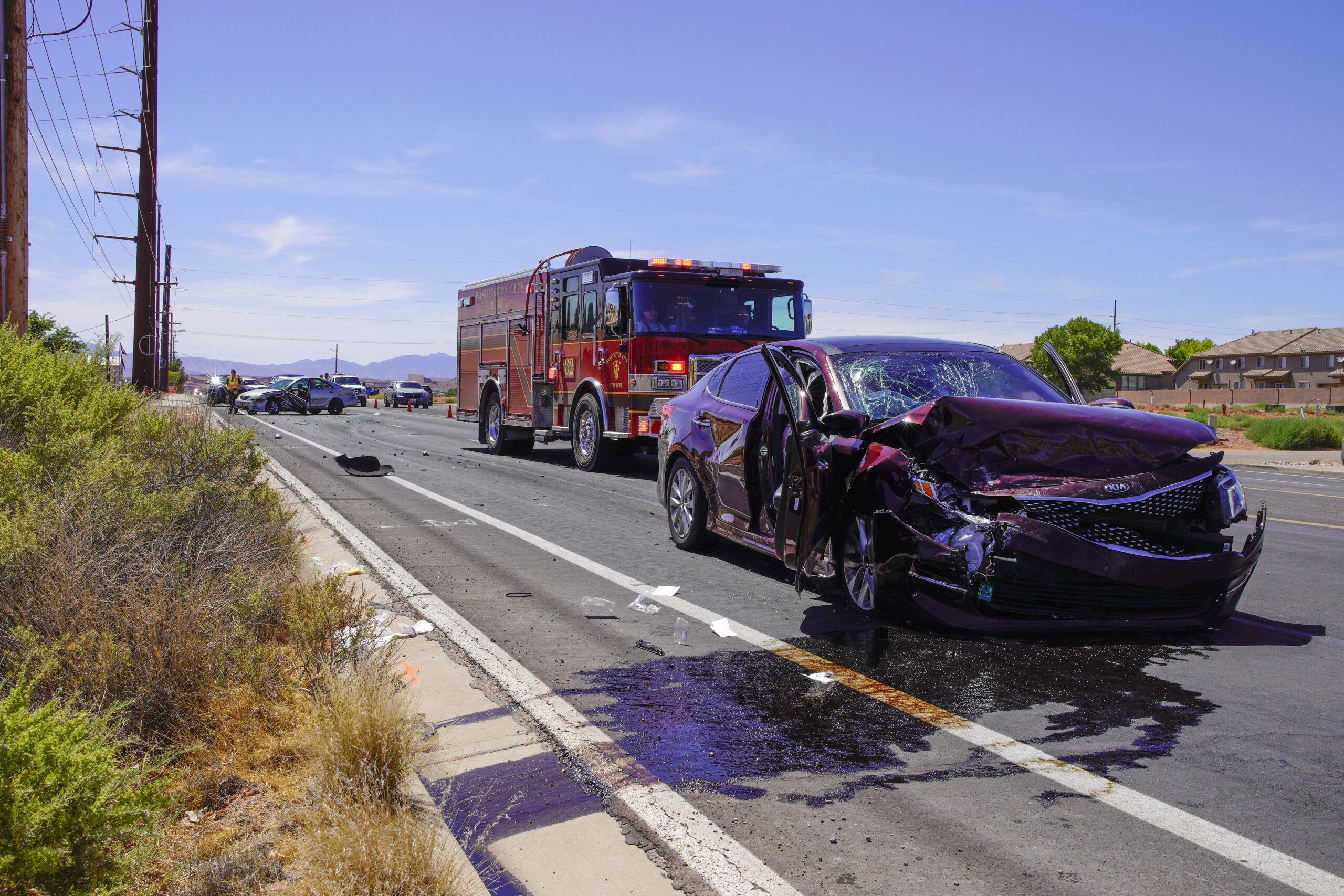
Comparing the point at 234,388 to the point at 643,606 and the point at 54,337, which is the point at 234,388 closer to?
the point at 54,337

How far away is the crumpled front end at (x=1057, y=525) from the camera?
488 centimetres

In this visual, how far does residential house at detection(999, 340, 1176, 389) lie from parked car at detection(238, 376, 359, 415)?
7939cm

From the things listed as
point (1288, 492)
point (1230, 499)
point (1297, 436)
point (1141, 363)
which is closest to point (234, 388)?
point (1288, 492)

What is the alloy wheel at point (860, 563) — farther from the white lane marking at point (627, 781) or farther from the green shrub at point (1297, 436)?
Result: the green shrub at point (1297, 436)

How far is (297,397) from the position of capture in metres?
41.0

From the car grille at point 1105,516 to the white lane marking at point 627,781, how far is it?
2.40m

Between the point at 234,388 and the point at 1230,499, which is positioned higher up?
the point at 234,388

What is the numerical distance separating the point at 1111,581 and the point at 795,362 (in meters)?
2.81

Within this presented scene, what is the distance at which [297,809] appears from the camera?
10.7 ft

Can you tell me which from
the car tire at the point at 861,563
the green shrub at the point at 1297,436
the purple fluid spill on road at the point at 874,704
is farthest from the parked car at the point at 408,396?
the purple fluid spill on road at the point at 874,704

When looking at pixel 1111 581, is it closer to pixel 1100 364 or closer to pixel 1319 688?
pixel 1319 688

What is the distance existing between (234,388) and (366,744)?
42002 mm

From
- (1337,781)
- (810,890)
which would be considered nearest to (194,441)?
(810,890)

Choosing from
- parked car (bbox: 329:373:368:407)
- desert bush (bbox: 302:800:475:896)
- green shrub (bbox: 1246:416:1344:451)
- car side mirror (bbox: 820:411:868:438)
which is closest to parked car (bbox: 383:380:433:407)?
parked car (bbox: 329:373:368:407)
